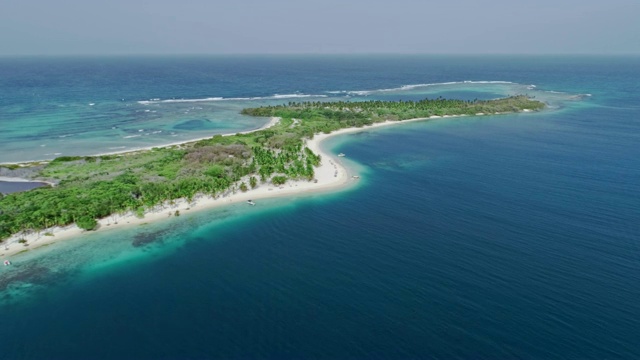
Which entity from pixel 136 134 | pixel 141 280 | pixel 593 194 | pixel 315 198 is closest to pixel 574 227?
pixel 593 194

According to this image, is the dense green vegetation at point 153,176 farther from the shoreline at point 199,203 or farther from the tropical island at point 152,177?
the shoreline at point 199,203

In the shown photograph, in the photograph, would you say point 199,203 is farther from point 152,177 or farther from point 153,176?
point 153,176

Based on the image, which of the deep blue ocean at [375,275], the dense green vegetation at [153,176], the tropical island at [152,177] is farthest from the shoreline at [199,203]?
the deep blue ocean at [375,275]

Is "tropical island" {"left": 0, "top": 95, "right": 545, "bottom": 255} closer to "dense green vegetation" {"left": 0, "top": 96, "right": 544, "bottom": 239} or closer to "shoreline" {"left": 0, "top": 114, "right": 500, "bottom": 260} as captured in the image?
"dense green vegetation" {"left": 0, "top": 96, "right": 544, "bottom": 239}

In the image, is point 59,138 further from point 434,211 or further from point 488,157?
point 488,157

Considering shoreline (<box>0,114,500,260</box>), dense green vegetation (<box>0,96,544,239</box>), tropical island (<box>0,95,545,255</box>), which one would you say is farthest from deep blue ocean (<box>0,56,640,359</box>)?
dense green vegetation (<box>0,96,544,239</box>)

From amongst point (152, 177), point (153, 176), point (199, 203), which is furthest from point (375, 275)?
point (153, 176)
